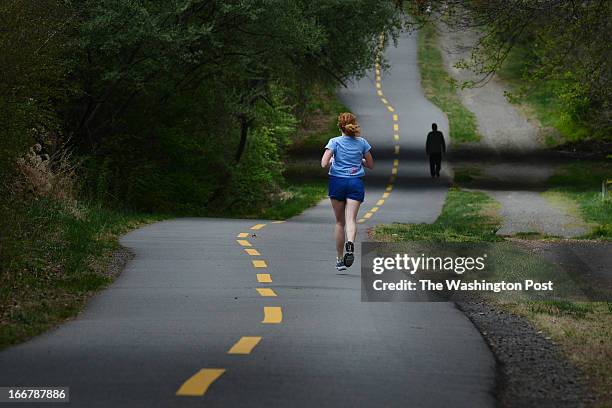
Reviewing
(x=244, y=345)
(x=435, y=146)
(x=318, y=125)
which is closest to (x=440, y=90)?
(x=318, y=125)

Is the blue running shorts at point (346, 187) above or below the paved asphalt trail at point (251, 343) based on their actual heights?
above

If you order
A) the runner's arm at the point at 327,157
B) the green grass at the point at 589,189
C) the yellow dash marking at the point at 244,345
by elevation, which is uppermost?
the runner's arm at the point at 327,157

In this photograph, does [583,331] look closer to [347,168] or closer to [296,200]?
[347,168]

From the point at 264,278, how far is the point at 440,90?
51471 millimetres

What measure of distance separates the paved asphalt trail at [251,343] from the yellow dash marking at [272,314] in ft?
0.09

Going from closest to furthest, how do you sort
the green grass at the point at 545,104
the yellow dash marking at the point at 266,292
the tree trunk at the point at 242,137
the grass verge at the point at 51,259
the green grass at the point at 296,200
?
the grass verge at the point at 51,259 < the yellow dash marking at the point at 266,292 < the green grass at the point at 296,200 < the tree trunk at the point at 242,137 < the green grass at the point at 545,104

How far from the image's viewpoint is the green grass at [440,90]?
55.9 metres

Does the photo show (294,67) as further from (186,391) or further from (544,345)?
(186,391)

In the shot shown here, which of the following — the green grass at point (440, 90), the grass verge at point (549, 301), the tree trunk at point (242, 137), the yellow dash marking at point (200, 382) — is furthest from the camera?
the green grass at point (440, 90)

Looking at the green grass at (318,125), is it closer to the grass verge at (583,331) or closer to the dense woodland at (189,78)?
the dense woodland at (189,78)

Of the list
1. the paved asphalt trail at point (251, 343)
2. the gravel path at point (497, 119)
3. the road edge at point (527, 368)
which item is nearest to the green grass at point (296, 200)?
the gravel path at point (497, 119)

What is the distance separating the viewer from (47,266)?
1517 centimetres

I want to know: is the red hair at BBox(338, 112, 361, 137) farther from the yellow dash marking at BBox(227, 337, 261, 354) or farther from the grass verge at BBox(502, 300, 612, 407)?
the yellow dash marking at BBox(227, 337, 261, 354)

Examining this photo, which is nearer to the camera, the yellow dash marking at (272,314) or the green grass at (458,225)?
the yellow dash marking at (272,314)
